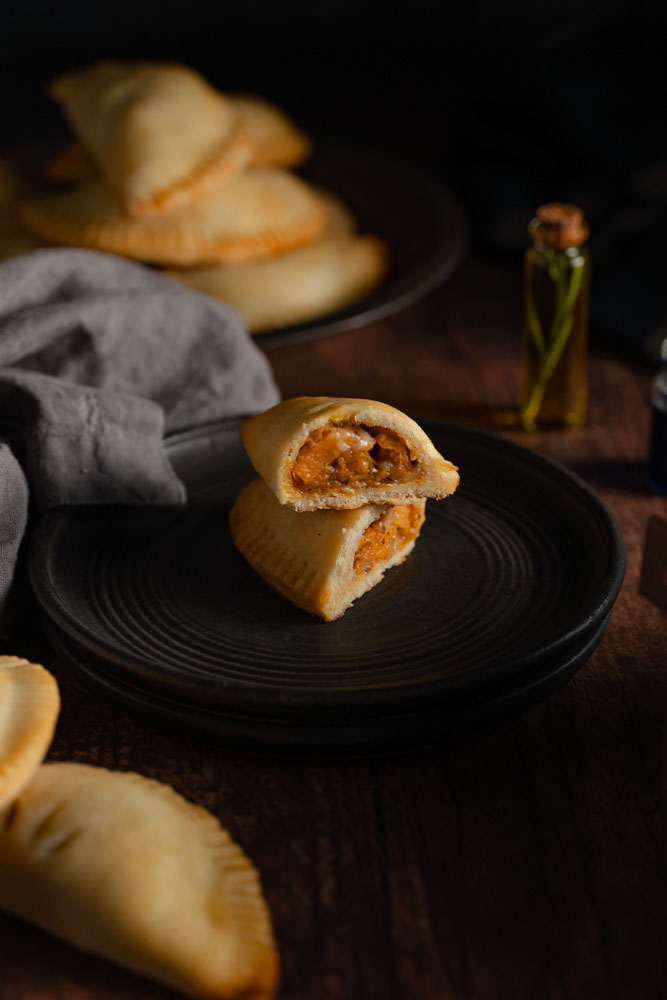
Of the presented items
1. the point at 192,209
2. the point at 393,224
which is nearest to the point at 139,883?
the point at 192,209

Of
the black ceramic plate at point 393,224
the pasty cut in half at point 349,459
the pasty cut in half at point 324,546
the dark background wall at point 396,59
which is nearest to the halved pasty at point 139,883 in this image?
the pasty cut in half at point 324,546

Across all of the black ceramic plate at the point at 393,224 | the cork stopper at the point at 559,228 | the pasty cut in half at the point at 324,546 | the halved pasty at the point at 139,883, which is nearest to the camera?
the halved pasty at the point at 139,883

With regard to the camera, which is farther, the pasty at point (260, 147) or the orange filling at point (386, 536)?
the pasty at point (260, 147)

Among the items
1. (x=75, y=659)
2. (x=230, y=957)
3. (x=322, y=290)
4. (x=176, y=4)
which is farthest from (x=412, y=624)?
(x=176, y=4)

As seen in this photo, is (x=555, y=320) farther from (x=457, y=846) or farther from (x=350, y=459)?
(x=457, y=846)

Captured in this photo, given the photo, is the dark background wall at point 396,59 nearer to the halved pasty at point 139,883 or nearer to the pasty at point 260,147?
the pasty at point 260,147

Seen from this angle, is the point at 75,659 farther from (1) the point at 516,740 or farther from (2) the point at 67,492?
(1) the point at 516,740
